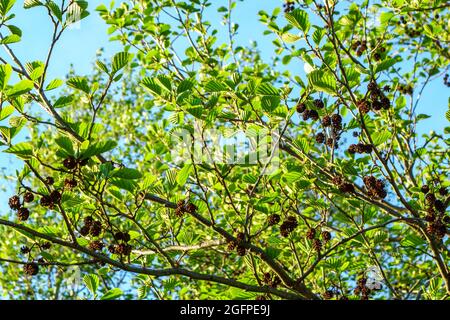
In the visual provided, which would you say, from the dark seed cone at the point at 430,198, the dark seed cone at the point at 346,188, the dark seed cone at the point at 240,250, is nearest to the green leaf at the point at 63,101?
the dark seed cone at the point at 240,250

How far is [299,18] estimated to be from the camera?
3311 mm

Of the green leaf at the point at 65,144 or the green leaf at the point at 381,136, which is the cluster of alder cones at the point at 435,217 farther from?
the green leaf at the point at 65,144

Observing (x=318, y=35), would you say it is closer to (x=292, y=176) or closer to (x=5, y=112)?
(x=292, y=176)

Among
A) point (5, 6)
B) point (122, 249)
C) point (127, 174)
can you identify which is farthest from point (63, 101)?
point (122, 249)

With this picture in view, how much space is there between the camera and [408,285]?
705cm

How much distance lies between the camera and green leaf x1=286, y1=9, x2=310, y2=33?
3283mm

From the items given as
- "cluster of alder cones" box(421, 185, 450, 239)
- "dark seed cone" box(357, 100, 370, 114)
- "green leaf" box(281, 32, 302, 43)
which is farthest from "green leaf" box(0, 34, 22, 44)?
"cluster of alder cones" box(421, 185, 450, 239)

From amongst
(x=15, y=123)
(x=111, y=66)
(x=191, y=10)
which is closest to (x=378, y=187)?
(x=111, y=66)

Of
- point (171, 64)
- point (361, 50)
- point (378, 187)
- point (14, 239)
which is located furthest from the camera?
point (14, 239)

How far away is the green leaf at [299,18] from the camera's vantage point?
129 inches
